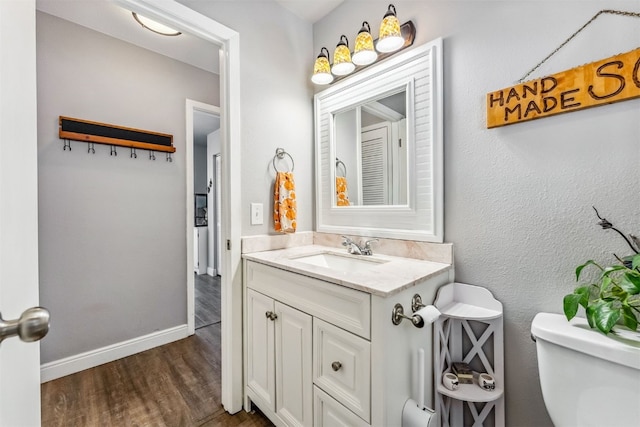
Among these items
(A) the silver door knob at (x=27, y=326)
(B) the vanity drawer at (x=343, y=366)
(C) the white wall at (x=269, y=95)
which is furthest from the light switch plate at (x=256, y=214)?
(A) the silver door knob at (x=27, y=326)

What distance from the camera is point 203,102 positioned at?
2496 mm

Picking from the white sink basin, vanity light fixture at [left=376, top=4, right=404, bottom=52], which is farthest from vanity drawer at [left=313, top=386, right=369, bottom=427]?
vanity light fixture at [left=376, top=4, right=404, bottom=52]

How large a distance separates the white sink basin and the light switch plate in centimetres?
33

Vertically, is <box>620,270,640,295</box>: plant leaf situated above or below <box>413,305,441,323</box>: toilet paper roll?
above

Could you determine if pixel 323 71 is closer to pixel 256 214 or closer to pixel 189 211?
pixel 256 214

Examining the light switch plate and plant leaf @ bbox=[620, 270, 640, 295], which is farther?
the light switch plate

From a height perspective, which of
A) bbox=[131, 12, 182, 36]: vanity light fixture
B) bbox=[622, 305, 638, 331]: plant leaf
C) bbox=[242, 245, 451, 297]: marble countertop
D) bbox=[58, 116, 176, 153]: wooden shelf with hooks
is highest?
bbox=[131, 12, 182, 36]: vanity light fixture

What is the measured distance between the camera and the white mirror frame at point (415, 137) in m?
1.30

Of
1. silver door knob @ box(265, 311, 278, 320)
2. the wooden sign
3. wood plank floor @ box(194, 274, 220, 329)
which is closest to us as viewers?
the wooden sign

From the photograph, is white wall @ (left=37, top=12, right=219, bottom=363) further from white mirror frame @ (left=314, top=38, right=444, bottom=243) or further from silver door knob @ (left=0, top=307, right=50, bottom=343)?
silver door knob @ (left=0, top=307, right=50, bottom=343)

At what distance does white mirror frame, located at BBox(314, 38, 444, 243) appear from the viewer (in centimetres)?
130

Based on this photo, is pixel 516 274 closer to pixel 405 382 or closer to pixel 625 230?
pixel 625 230

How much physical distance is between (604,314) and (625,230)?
0.33m

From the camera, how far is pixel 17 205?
533 millimetres
